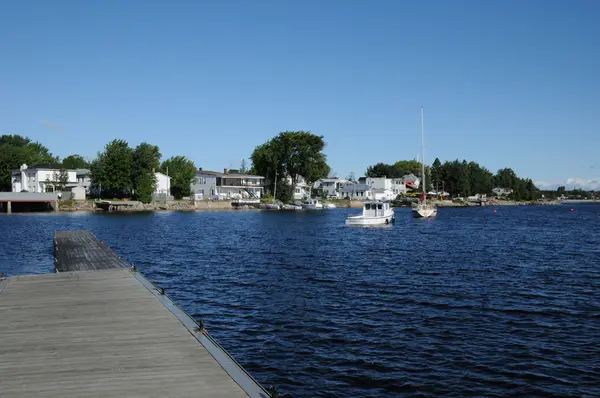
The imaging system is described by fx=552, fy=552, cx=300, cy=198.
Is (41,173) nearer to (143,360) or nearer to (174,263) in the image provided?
(174,263)

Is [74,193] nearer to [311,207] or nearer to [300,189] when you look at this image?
[311,207]

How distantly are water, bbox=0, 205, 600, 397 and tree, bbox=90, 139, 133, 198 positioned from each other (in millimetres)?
85398

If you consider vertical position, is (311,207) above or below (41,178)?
below

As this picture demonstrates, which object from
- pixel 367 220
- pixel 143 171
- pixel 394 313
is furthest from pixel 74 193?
pixel 394 313

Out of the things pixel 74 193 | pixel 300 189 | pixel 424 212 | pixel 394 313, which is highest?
pixel 300 189

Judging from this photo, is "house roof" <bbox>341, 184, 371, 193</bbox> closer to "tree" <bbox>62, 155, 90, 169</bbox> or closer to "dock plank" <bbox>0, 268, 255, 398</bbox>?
"tree" <bbox>62, 155, 90, 169</bbox>

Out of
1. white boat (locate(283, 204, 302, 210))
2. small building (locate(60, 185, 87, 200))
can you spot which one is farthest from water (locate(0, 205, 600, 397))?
white boat (locate(283, 204, 302, 210))

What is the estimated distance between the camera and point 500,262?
39094 millimetres

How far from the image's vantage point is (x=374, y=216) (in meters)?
79.9

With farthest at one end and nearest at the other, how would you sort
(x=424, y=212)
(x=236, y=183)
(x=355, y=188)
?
(x=355, y=188) < (x=236, y=183) < (x=424, y=212)

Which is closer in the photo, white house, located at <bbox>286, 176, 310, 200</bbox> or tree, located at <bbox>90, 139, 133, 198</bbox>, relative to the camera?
tree, located at <bbox>90, 139, 133, 198</bbox>

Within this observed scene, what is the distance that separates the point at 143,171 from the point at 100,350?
123 meters

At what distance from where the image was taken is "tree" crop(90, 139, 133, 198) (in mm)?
129875

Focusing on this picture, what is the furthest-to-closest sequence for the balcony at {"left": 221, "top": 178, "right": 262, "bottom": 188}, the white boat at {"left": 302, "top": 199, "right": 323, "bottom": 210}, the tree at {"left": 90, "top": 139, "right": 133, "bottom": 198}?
the balcony at {"left": 221, "top": 178, "right": 262, "bottom": 188}, the white boat at {"left": 302, "top": 199, "right": 323, "bottom": 210}, the tree at {"left": 90, "top": 139, "right": 133, "bottom": 198}
